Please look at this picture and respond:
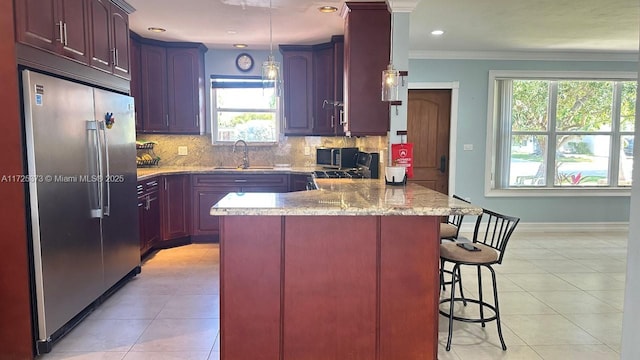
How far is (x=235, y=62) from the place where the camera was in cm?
556

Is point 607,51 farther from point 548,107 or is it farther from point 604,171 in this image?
point 604,171

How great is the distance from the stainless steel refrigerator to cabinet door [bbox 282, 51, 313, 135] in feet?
6.95

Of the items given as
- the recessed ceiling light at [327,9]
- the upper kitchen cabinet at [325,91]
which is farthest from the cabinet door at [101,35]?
the upper kitchen cabinet at [325,91]

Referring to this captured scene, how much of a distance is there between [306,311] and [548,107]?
524cm

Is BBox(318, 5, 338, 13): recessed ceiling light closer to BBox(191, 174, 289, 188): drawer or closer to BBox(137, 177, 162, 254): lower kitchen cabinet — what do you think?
BBox(191, 174, 289, 188): drawer

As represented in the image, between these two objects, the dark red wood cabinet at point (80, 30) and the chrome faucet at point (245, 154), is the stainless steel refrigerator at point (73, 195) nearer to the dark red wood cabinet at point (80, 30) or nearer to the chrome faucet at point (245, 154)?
the dark red wood cabinet at point (80, 30)

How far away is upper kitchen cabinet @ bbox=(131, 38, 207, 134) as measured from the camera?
5.02 m

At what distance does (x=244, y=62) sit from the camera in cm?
556

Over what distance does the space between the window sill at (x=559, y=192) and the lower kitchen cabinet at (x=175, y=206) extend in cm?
404

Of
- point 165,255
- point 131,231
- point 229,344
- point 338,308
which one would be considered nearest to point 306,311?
point 338,308

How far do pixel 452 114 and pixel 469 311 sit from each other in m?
3.33

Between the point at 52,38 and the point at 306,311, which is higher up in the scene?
the point at 52,38

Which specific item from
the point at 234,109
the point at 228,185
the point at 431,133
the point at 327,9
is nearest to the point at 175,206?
the point at 228,185

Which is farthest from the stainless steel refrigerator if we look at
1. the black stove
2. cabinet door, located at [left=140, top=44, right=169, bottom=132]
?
the black stove
